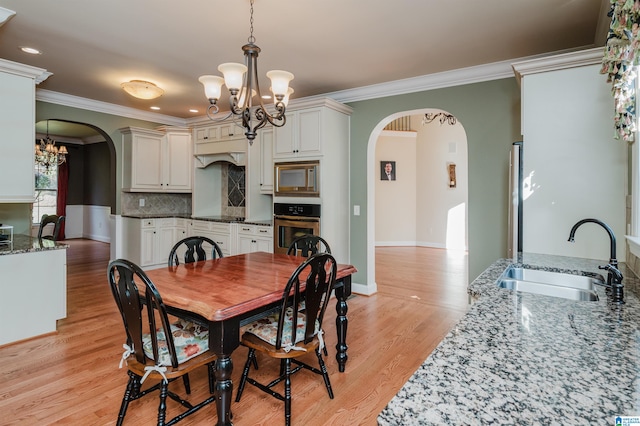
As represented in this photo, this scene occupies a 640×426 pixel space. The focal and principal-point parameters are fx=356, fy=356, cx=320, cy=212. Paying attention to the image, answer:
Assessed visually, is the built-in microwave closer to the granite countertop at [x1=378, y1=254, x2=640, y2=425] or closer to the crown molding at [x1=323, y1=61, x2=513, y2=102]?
the crown molding at [x1=323, y1=61, x2=513, y2=102]

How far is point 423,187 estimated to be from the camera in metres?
8.81

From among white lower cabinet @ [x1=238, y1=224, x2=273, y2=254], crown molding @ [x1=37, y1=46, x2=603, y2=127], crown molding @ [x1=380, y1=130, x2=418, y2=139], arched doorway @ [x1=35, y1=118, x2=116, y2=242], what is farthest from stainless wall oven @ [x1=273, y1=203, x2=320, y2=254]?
arched doorway @ [x1=35, y1=118, x2=116, y2=242]

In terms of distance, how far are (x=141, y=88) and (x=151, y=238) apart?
2.49 m

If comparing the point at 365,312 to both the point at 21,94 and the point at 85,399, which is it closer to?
the point at 85,399

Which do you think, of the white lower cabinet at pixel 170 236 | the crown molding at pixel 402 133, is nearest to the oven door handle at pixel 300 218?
the white lower cabinet at pixel 170 236

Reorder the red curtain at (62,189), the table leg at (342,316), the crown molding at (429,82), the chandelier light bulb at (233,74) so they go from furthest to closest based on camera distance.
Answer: the red curtain at (62,189), the crown molding at (429,82), the table leg at (342,316), the chandelier light bulb at (233,74)

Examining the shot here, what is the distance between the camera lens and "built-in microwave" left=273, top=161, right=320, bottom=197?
4.27 m

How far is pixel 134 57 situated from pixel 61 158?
6058mm

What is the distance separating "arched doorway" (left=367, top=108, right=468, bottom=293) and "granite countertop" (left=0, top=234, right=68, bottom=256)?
21.9 feet

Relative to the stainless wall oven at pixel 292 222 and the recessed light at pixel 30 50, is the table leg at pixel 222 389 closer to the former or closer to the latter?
the stainless wall oven at pixel 292 222

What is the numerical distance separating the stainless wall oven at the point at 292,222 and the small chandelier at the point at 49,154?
5.83m

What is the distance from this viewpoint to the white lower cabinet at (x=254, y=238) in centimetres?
468

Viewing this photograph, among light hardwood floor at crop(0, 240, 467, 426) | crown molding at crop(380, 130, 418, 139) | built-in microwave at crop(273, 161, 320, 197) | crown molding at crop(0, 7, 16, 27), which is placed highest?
crown molding at crop(380, 130, 418, 139)

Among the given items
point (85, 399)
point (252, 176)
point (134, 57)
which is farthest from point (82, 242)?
point (85, 399)
